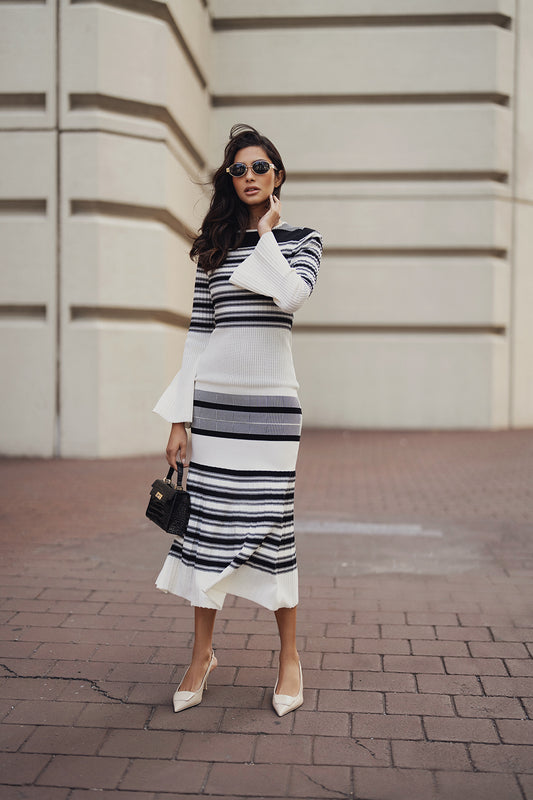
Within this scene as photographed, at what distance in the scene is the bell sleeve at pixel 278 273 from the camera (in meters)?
2.94

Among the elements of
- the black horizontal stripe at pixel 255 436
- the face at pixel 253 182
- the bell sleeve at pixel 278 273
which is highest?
the face at pixel 253 182

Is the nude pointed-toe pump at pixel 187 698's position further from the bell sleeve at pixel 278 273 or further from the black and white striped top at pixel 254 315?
the bell sleeve at pixel 278 273

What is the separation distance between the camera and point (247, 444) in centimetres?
305

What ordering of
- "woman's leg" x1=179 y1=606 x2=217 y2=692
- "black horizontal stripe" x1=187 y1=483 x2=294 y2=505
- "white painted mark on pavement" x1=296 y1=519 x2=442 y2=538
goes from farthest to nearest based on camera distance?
"white painted mark on pavement" x1=296 y1=519 x2=442 y2=538 → "woman's leg" x1=179 y1=606 x2=217 y2=692 → "black horizontal stripe" x1=187 y1=483 x2=294 y2=505

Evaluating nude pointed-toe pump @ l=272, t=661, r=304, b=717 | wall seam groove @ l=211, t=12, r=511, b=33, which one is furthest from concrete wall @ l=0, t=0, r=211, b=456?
nude pointed-toe pump @ l=272, t=661, r=304, b=717

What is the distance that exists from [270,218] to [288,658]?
64.3 inches

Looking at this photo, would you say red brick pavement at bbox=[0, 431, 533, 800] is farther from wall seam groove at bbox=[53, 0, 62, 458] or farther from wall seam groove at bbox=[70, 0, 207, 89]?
wall seam groove at bbox=[70, 0, 207, 89]

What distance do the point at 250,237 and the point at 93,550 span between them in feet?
9.86

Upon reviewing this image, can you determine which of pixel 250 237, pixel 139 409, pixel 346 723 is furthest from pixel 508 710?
pixel 139 409

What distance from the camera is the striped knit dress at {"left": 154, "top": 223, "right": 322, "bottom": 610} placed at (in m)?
3.04

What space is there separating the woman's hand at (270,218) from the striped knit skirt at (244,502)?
0.59 meters

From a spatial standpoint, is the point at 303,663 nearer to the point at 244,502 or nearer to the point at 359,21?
the point at 244,502

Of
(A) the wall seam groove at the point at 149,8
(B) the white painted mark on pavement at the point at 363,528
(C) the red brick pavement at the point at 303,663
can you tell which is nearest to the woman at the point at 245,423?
(C) the red brick pavement at the point at 303,663

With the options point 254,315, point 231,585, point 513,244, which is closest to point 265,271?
point 254,315
